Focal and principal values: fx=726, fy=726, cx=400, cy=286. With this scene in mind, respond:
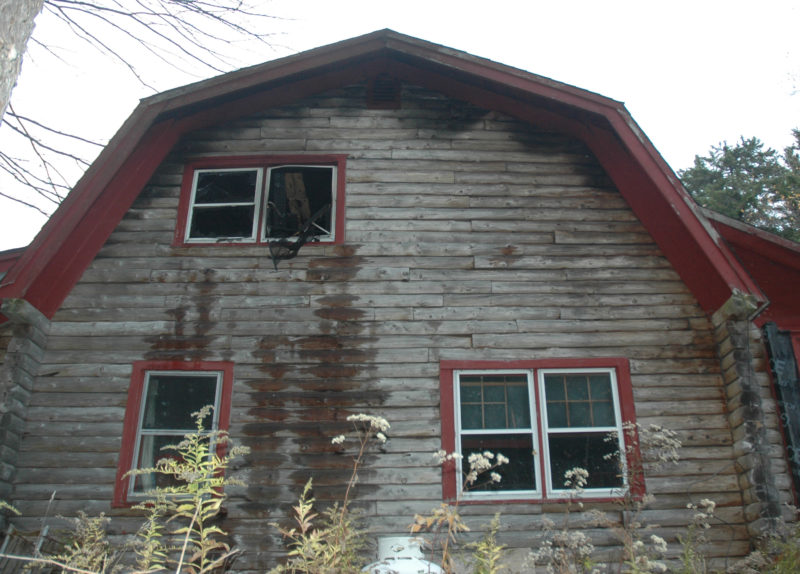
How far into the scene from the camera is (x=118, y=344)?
29.2 feet

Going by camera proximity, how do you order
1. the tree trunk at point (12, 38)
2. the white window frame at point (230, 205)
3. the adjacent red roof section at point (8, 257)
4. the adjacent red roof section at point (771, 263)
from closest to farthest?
the tree trunk at point (12, 38) → the adjacent red roof section at point (771, 263) → the adjacent red roof section at point (8, 257) → the white window frame at point (230, 205)

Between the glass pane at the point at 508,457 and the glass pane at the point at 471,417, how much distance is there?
0.14 m

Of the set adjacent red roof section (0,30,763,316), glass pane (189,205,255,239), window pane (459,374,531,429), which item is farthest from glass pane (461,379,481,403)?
glass pane (189,205,255,239)

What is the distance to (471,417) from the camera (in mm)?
8633

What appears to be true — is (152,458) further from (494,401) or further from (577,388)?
(577,388)

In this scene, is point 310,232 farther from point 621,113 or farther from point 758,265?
point 758,265

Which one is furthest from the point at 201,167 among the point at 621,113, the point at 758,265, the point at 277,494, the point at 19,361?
the point at 758,265

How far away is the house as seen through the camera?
826cm

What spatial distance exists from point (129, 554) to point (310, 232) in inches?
173

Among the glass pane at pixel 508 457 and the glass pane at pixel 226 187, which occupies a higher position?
the glass pane at pixel 226 187

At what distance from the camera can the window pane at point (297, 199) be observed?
9703 mm

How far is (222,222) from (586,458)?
5599 mm

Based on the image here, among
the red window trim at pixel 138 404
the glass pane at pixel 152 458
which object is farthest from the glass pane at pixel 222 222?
the glass pane at pixel 152 458

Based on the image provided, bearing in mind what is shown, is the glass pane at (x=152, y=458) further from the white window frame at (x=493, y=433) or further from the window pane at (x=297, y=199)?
the white window frame at (x=493, y=433)
